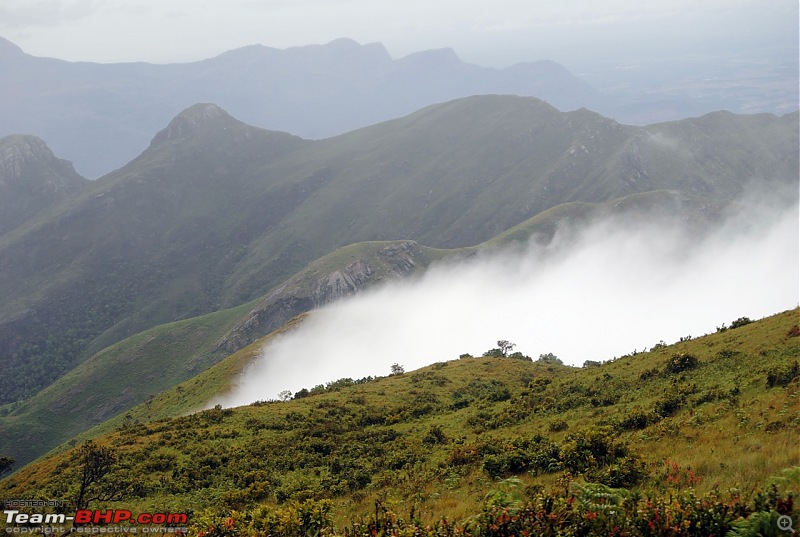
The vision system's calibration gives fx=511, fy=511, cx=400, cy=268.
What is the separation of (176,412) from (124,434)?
63.7m

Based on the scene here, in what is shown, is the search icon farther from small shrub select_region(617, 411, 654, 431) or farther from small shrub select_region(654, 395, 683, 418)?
small shrub select_region(654, 395, 683, 418)

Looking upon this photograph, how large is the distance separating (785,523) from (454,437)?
98.6 feet

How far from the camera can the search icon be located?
12141 mm

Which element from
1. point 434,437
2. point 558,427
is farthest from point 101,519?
point 558,427

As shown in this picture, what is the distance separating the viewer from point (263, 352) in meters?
156

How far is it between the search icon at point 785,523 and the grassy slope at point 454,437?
4247 millimetres

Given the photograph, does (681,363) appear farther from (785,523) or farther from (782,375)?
(785,523)

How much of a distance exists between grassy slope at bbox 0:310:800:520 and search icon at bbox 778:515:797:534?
13.9 ft

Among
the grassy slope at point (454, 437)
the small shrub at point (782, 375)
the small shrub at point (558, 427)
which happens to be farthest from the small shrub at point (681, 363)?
the small shrub at point (558, 427)

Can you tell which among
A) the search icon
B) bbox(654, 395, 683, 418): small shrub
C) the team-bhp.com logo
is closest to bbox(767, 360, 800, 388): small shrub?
bbox(654, 395, 683, 418): small shrub

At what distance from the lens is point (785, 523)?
481 inches

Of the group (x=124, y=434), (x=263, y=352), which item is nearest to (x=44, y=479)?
(x=124, y=434)

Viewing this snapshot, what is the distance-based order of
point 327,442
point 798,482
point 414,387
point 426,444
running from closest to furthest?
1. point 798,482
2. point 426,444
3. point 327,442
4. point 414,387

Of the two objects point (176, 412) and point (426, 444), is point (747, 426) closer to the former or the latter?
point (426, 444)
